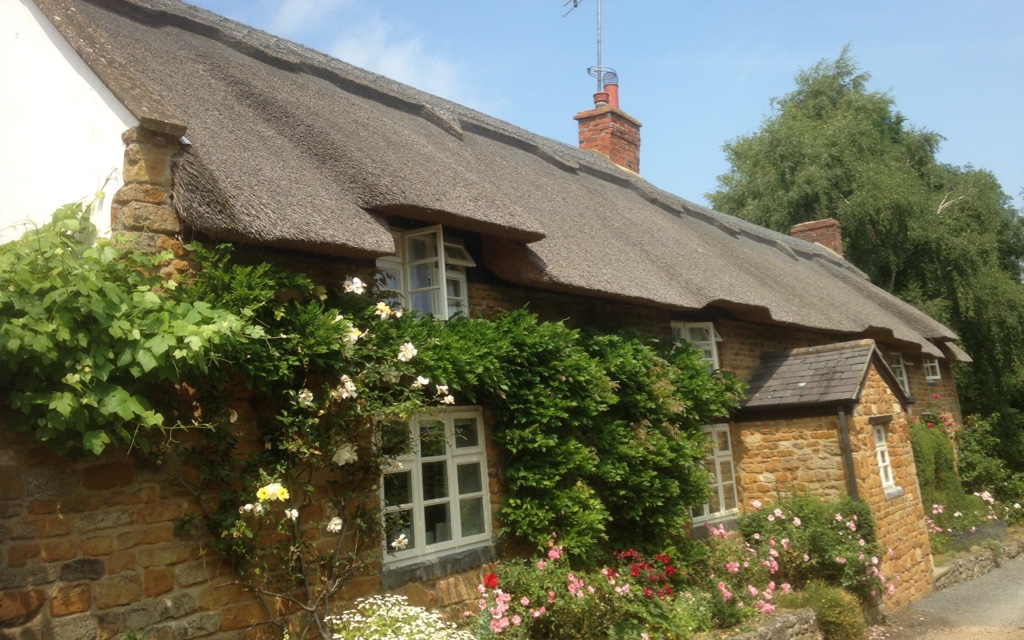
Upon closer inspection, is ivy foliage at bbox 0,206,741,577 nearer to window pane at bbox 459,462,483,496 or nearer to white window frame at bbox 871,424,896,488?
window pane at bbox 459,462,483,496

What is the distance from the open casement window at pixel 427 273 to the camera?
7078 millimetres

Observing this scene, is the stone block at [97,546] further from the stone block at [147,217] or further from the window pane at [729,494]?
the window pane at [729,494]

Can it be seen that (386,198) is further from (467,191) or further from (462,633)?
(462,633)

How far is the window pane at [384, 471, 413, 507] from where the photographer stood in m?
6.39

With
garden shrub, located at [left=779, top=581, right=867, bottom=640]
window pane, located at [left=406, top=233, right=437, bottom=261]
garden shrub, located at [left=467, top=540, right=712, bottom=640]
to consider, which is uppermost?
window pane, located at [left=406, top=233, right=437, bottom=261]

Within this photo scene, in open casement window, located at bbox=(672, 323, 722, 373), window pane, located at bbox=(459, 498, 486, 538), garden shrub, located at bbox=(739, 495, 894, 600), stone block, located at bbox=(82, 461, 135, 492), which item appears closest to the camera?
stone block, located at bbox=(82, 461, 135, 492)

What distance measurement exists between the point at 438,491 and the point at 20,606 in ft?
10.3

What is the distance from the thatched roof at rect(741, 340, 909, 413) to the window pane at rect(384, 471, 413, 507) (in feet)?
19.0

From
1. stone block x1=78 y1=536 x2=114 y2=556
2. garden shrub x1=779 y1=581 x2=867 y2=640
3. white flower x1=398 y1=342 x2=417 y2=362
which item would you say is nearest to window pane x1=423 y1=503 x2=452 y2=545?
white flower x1=398 y1=342 x2=417 y2=362

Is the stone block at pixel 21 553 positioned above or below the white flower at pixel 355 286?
below

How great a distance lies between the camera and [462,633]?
586 cm

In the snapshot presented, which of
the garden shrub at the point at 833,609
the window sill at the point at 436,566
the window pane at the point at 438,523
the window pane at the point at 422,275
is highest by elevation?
the window pane at the point at 422,275

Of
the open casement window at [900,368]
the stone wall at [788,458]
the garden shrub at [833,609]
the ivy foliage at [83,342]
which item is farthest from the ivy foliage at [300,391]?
the open casement window at [900,368]

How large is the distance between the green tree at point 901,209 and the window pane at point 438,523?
1754cm
